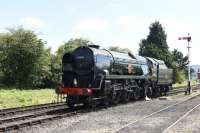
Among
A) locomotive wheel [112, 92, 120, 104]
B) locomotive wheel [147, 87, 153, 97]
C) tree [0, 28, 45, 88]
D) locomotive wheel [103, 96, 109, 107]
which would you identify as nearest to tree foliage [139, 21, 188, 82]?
→ tree [0, 28, 45, 88]

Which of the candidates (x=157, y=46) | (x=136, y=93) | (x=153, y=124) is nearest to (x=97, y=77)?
(x=136, y=93)

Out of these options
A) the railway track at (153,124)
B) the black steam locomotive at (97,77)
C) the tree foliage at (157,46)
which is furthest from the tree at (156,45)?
the railway track at (153,124)

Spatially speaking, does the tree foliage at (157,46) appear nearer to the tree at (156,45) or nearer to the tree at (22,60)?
the tree at (156,45)

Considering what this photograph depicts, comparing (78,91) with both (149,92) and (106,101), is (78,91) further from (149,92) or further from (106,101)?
(149,92)

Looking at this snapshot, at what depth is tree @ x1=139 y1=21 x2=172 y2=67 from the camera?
93981 mm

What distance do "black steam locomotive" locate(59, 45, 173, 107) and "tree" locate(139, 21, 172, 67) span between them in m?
63.2

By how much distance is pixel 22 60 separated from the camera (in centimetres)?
5219

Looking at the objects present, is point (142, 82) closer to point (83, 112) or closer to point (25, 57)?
point (83, 112)

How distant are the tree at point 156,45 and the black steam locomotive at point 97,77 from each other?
63.2 meters

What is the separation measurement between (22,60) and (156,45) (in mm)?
53451

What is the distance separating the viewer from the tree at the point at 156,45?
93981 mm

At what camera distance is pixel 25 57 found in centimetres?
A: 5222

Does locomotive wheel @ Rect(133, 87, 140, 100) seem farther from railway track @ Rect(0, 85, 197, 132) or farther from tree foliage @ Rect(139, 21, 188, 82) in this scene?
tree foliage @ Rect(139, 21, 188, 82)

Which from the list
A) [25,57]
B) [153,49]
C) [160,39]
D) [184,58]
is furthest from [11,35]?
[184,58]
